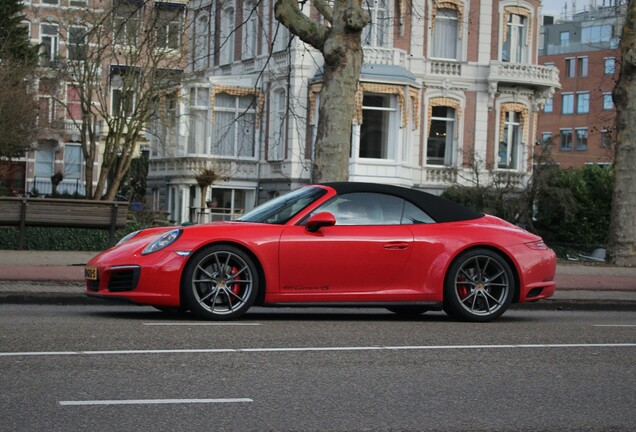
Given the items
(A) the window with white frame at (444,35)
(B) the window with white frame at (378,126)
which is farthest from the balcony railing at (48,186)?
(A) the window with white frame at (444,35)

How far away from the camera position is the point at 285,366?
8797 mm

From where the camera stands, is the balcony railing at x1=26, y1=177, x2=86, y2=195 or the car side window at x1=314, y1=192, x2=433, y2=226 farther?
the balcony railing at x1=26, y1=177, x2=86, y2=195

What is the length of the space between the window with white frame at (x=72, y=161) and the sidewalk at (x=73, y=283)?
46825mm

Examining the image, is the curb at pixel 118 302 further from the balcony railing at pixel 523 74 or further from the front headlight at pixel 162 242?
the balcony railing at pixel 523 74

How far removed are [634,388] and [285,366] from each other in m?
2.41

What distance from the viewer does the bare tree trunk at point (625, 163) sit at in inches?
1040

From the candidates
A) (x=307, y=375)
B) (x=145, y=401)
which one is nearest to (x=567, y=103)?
(x=307, y=375)

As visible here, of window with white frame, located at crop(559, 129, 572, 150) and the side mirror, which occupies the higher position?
window with white frame, located at crop(559, 129, 572, 150)

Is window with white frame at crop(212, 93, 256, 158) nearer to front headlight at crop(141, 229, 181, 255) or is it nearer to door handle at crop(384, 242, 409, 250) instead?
door handle at crop(384, 242, 409, 250)

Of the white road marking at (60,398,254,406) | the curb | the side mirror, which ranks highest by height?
the side mirror

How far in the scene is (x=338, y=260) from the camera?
12.1m

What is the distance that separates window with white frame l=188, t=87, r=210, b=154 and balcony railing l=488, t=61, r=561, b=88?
10.9 metres

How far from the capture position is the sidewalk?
1470 cm

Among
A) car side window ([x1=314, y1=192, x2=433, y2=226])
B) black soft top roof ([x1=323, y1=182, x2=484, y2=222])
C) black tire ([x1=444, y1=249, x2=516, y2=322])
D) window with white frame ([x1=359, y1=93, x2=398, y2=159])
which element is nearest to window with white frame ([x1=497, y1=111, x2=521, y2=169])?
window with white frame ([x1=359, y1=93, x2=398, y2=159])
